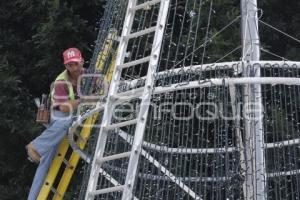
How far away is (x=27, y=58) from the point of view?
11.1m

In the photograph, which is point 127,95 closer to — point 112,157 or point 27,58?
point 112,157

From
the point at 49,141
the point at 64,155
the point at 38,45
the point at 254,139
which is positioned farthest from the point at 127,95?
the point at 38,45

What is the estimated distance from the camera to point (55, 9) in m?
10.1

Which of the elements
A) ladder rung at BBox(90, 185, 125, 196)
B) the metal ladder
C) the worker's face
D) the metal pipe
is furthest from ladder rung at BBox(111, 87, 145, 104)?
the worker's face

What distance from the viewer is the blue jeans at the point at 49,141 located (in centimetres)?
673

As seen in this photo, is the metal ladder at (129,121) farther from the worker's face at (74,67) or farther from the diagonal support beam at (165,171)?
the worker's face at (74,67)

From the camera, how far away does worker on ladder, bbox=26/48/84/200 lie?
673cm

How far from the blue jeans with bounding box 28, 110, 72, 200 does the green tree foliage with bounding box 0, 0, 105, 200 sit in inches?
119

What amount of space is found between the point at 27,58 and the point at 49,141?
183 inches

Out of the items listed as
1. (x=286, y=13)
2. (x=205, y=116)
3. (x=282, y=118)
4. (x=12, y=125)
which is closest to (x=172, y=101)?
(x=205, y=116)

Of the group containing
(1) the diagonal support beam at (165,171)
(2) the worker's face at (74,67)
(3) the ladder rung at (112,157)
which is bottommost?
(3) the ladder rung at (112,157)

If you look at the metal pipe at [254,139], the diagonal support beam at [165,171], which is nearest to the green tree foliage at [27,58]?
the diagonal support beam at [165,171]

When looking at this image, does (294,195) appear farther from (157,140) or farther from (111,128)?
(111,128)

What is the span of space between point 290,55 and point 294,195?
474 cm
